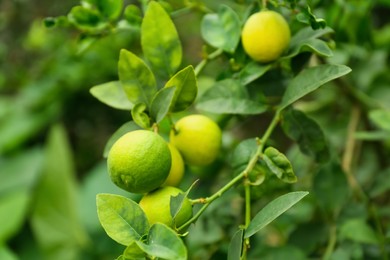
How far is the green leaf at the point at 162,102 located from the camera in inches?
18.3

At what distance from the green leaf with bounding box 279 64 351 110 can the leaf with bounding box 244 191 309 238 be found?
108 millimetres

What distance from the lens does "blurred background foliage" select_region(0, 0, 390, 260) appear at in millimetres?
689

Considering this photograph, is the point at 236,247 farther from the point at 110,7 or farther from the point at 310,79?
the point at 110,7

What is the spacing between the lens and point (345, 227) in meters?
0.64

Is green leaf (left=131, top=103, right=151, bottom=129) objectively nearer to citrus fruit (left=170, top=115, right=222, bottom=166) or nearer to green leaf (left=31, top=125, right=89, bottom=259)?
citrus fruit (left=170, top=115, right=222, bottom=166)

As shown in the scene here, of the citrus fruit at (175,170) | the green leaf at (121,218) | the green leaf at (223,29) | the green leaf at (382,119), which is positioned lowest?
the green leaf at (382,119)

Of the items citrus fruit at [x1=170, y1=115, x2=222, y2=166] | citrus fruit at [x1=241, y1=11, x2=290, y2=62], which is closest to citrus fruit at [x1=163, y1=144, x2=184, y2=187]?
citrus fruit at [x1=170, y1=115, x2=222, y2=166]

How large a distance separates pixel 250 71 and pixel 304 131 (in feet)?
0.27

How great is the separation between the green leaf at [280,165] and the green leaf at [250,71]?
0.28ft

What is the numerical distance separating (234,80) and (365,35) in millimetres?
349

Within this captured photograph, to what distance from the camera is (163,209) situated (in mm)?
437

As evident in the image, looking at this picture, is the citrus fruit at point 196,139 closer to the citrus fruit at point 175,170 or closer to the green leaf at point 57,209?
the citrus fruit at point 175,170

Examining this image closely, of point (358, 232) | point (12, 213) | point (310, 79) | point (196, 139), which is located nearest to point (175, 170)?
point (196, 139)

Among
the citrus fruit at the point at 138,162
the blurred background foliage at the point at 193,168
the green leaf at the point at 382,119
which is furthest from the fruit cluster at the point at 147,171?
the green leaf at the point at 382,119
